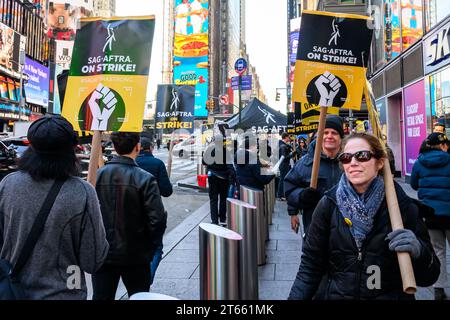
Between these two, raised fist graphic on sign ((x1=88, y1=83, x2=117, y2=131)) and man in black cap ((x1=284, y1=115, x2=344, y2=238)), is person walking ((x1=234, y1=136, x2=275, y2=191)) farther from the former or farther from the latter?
raised fist graphic on sign ((x1=88, y1=83, x2=117, y2=131))

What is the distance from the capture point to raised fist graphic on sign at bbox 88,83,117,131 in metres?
4.00

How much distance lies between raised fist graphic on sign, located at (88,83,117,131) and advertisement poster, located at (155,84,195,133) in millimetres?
6150

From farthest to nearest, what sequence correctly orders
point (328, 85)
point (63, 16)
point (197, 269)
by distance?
point (63, 16), point (197, 269), point (328, 85)

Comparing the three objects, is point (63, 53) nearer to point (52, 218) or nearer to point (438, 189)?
point (438, 189)

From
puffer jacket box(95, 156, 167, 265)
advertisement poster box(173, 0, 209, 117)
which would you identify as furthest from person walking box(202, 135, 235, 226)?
advertisement poster box(173, 0, 209, 117)

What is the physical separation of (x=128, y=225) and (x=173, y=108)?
7.40 m

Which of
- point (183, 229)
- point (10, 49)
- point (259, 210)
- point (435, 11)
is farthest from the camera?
point (10, 49)

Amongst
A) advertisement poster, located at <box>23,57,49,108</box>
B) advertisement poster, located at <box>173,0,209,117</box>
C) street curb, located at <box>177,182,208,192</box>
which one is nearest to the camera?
street curb, located at <box>177,182,208,192</box>

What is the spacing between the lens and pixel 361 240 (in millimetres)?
2170

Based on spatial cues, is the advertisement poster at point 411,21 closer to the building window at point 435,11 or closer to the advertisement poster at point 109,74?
the building window at point 435,11

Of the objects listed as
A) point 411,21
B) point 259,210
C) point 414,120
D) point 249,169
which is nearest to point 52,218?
point 259,210
